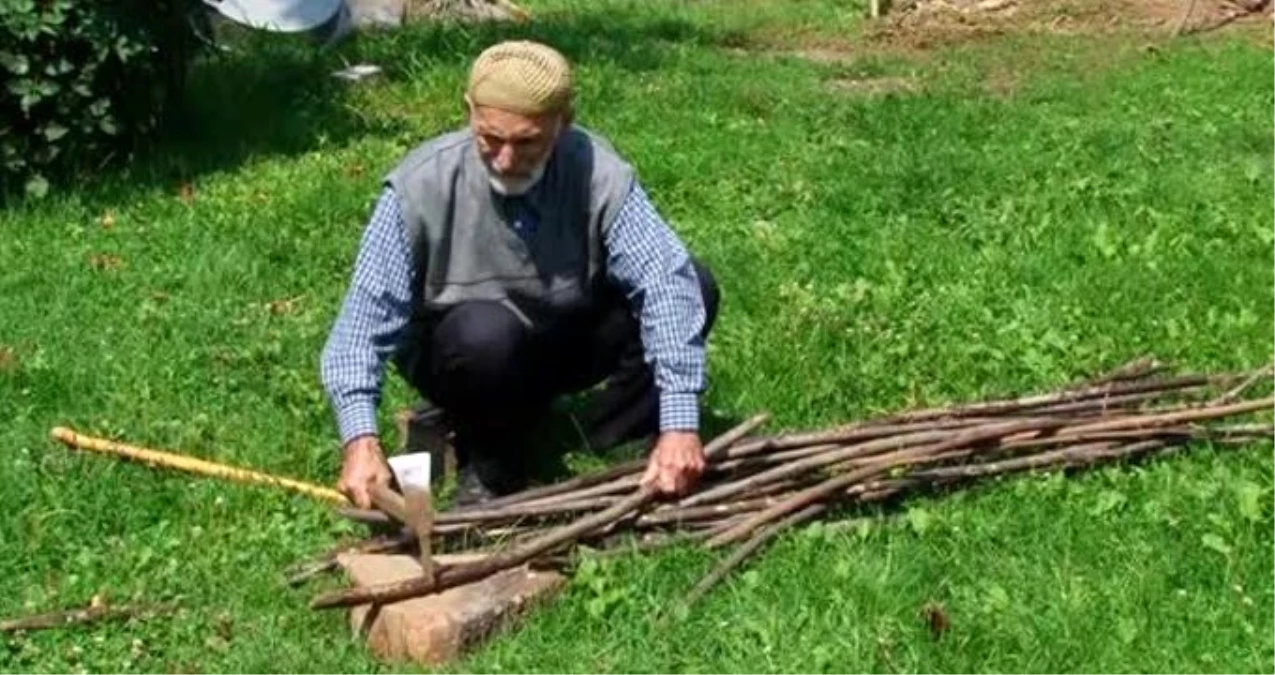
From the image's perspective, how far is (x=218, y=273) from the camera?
728cm

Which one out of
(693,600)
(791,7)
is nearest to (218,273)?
(693,600)

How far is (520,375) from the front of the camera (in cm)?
523

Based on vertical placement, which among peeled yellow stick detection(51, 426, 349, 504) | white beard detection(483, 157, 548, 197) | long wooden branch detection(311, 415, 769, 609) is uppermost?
white beard detection(483, 157, 548, 197)

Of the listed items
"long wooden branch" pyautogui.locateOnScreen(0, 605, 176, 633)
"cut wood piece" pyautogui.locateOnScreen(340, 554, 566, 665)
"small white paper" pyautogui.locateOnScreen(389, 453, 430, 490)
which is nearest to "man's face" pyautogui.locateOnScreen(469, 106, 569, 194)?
"small white paper" pyautogui.locateOnScreen(389, 453, 430, 490)

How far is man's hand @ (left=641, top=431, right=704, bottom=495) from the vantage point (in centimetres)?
472

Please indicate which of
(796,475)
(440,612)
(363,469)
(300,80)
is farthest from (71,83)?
(440,612)

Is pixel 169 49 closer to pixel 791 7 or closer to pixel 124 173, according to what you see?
pixel 124 173

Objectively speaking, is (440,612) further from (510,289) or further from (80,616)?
(510,289)

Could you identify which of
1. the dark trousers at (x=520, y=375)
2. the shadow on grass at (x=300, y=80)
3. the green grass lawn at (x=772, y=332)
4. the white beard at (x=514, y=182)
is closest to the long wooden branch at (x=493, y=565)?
the green grass lawn at (x=772, y=332)

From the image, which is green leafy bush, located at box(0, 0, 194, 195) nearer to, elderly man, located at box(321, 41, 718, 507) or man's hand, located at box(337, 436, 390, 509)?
elderly man, located at box(321, 41, 718, 507)

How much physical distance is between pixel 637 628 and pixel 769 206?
3.97m

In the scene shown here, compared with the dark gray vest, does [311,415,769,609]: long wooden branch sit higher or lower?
lower

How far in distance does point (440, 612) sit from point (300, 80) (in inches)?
251

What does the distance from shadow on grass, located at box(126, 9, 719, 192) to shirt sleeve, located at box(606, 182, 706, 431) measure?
4.04 meters
